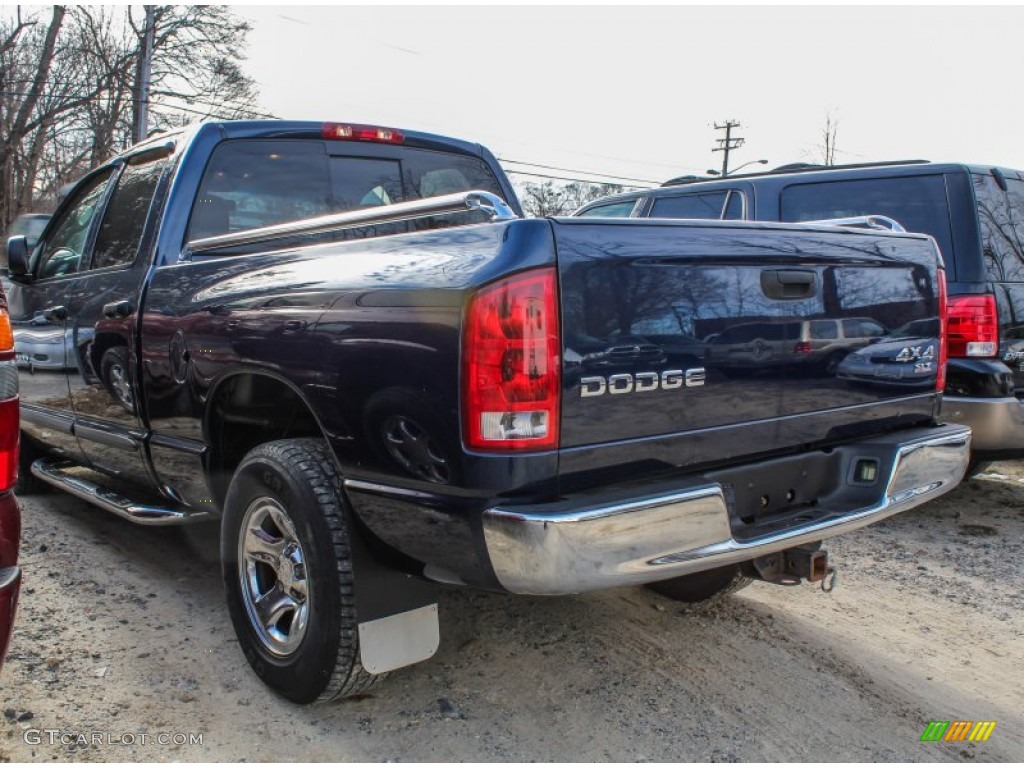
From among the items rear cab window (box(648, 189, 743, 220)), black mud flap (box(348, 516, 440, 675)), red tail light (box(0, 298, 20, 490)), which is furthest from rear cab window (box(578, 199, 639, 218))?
red tail light (box(0, 298, 20, 490))

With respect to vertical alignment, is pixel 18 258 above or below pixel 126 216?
below

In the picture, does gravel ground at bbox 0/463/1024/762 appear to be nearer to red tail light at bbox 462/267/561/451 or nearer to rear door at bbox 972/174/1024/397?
red tail light at bbox 462/267/561/451

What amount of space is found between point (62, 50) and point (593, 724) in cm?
3131

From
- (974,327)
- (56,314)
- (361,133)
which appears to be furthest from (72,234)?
(974,327)

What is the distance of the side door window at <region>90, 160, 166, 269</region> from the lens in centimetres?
361

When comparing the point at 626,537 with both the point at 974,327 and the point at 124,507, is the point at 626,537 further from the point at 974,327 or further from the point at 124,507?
the point at 974,327

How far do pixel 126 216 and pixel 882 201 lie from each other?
4548 millimetres

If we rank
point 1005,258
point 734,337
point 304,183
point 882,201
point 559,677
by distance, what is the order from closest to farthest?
point 734,337 < point 559,677 < point 304,183 < point 1005,258 < point 882,201

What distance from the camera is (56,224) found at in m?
4.61

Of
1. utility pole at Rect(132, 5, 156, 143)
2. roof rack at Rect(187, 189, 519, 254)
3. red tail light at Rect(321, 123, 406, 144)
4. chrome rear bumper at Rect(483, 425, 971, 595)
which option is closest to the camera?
chrome rear bumper at Rect(483, 425, 971, 595)

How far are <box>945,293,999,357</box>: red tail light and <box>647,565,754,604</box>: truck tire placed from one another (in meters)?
2.12

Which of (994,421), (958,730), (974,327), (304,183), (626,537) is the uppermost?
(304,183)

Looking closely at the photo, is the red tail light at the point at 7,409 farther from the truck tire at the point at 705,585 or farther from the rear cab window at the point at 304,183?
the truck tire at the point at 705,585

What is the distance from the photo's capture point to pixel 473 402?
2051 mm
